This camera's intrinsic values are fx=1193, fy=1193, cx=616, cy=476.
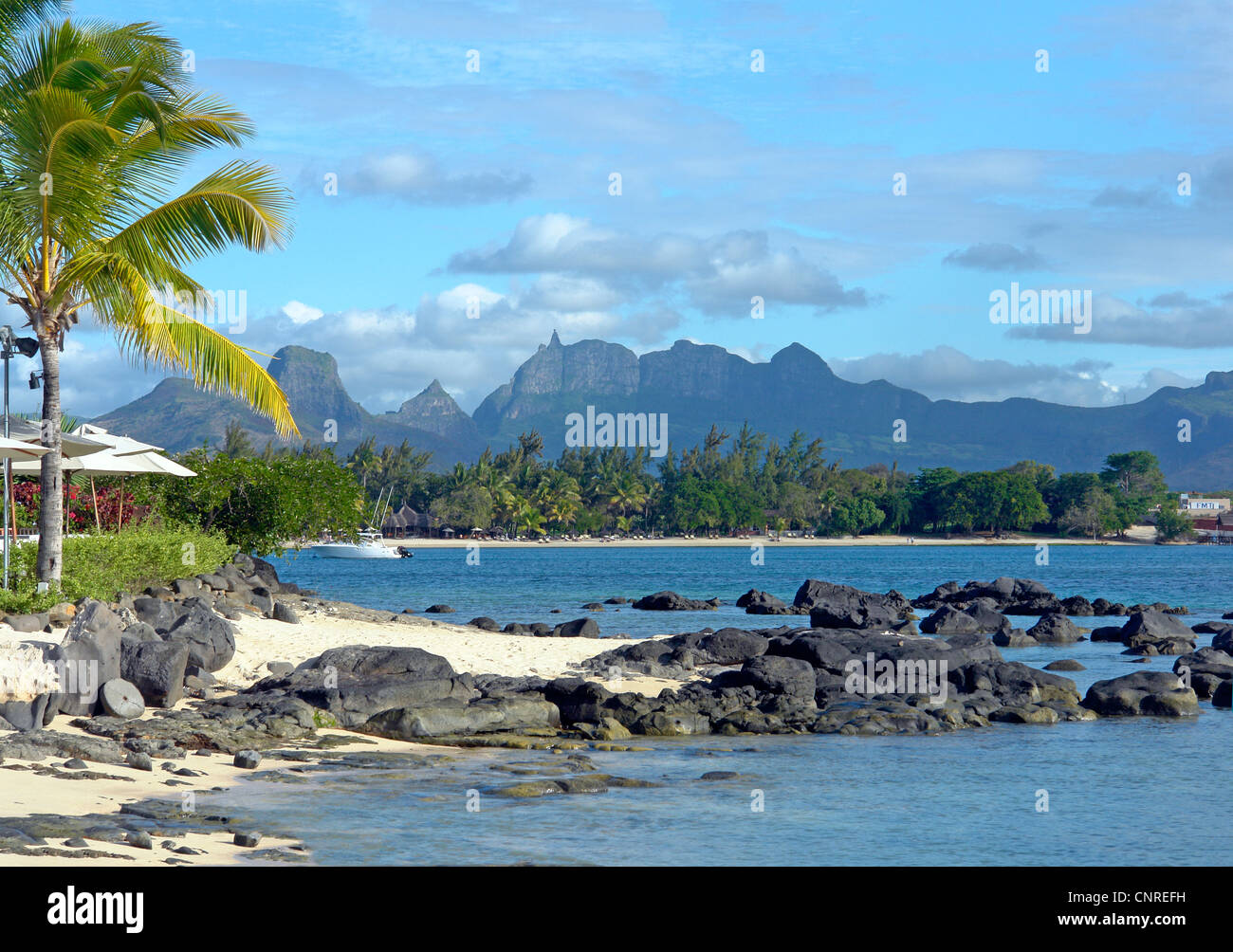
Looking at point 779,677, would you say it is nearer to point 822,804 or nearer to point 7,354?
point 822,804

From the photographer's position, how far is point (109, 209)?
61.2 feet

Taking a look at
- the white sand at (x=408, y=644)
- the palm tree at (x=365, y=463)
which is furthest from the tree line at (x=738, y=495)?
the white sand at (x=408, y=644)

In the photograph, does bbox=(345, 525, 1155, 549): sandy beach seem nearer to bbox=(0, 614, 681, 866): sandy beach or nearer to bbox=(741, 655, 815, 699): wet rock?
bbox=(0, 614, 681, 866): sandy beach

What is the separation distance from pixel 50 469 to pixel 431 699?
7.21m

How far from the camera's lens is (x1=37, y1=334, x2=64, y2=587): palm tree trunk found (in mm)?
18484

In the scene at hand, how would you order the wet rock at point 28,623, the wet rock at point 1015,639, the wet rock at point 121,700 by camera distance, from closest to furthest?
1. the wet rock at point 121,700
2. the wet rock at point 28,623
3. the wet rock at point 1015,639

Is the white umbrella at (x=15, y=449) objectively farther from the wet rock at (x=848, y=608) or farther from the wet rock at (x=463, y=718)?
the wet rock at (x=848, y=608)

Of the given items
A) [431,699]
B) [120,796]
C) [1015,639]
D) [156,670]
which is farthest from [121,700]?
[1015,639]

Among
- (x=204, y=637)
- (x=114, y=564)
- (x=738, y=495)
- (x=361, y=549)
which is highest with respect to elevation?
(x=738, y=495)

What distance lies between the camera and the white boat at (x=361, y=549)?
105m

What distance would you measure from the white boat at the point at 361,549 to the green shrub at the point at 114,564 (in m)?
75.8

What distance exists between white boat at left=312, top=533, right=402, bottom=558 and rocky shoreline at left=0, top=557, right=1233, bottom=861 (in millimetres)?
77573
